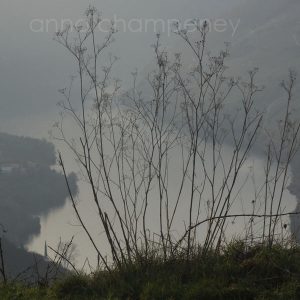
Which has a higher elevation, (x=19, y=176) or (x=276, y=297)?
(x=19, y=176)

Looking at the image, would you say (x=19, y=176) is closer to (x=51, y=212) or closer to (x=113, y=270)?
(x=51, y=212)

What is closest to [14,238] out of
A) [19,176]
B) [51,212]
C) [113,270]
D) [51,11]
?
[51,212]

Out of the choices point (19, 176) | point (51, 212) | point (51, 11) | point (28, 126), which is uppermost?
point (51, 11)

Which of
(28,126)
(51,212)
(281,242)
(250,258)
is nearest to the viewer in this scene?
(250,258)

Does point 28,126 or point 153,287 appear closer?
point 153,287

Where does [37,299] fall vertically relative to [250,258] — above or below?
below

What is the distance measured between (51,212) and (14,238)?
4.73 metres

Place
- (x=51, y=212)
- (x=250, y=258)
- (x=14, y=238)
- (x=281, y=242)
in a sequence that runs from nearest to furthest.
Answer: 1. (x=250, y=258)
2. (x=281, y=242)
3. (x=14, y=238)
4. (x=51, y=212)

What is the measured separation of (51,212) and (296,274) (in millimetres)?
39715

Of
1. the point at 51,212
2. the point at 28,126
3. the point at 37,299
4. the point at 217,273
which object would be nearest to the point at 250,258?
the point at 217,273

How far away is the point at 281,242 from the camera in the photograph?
3.01 m

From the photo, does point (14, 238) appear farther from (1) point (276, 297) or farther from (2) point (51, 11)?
(2) point (51, 11)

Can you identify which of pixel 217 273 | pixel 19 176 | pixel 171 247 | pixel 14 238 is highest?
pixel 19 176

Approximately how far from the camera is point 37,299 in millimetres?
2609
